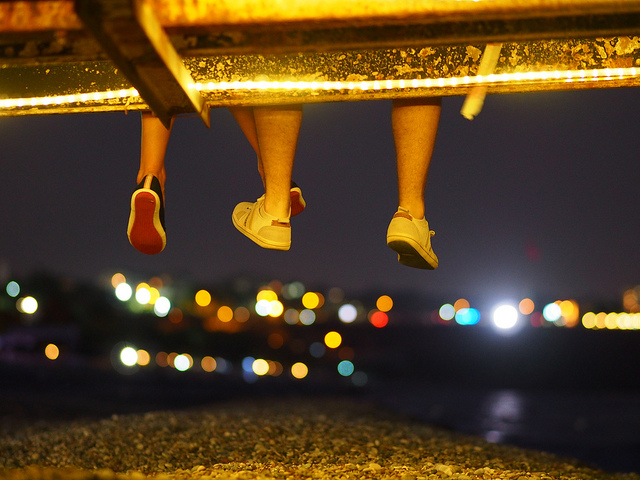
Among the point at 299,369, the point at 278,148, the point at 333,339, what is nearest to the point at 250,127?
the point at 278,148

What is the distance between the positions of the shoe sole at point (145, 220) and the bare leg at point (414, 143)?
134cm

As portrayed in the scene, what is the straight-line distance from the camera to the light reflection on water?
15.1 meters

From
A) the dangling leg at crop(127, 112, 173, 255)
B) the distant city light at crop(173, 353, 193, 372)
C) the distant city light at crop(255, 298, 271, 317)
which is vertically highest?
the distant city light at crop(255, 298, 271, 317)

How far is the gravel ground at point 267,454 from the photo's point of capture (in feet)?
12.4

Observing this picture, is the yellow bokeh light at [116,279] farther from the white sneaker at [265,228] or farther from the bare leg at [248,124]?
the white sneaker at [265,228]

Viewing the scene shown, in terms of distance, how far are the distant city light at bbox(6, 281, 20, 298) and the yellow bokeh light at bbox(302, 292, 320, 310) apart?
236ft

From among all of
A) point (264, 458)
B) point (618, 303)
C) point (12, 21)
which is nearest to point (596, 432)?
point (264, 458)

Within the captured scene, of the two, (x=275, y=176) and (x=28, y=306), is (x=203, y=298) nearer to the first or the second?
(x=28, y=306)

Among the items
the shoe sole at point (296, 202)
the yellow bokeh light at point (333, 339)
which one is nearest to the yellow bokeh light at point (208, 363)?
the yellow bokeh light at point (333, 339)

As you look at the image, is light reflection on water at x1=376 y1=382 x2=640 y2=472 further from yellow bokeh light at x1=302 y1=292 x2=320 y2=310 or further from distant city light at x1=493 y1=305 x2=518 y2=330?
yellow bokeh light at x1=302 y1=292 x2=320 y2=310

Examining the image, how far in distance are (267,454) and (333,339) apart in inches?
2938

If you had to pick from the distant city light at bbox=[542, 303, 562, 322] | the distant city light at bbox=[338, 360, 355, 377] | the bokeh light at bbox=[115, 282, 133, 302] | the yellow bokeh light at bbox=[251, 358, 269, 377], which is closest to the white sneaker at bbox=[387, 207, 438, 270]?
the yellow bokeh light at bbox=[251, 358, 269, 377]

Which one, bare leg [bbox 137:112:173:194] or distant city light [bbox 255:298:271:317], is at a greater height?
distant city light [bbox 255:298:271:317]

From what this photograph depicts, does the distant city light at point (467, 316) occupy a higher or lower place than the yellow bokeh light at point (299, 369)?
higher
